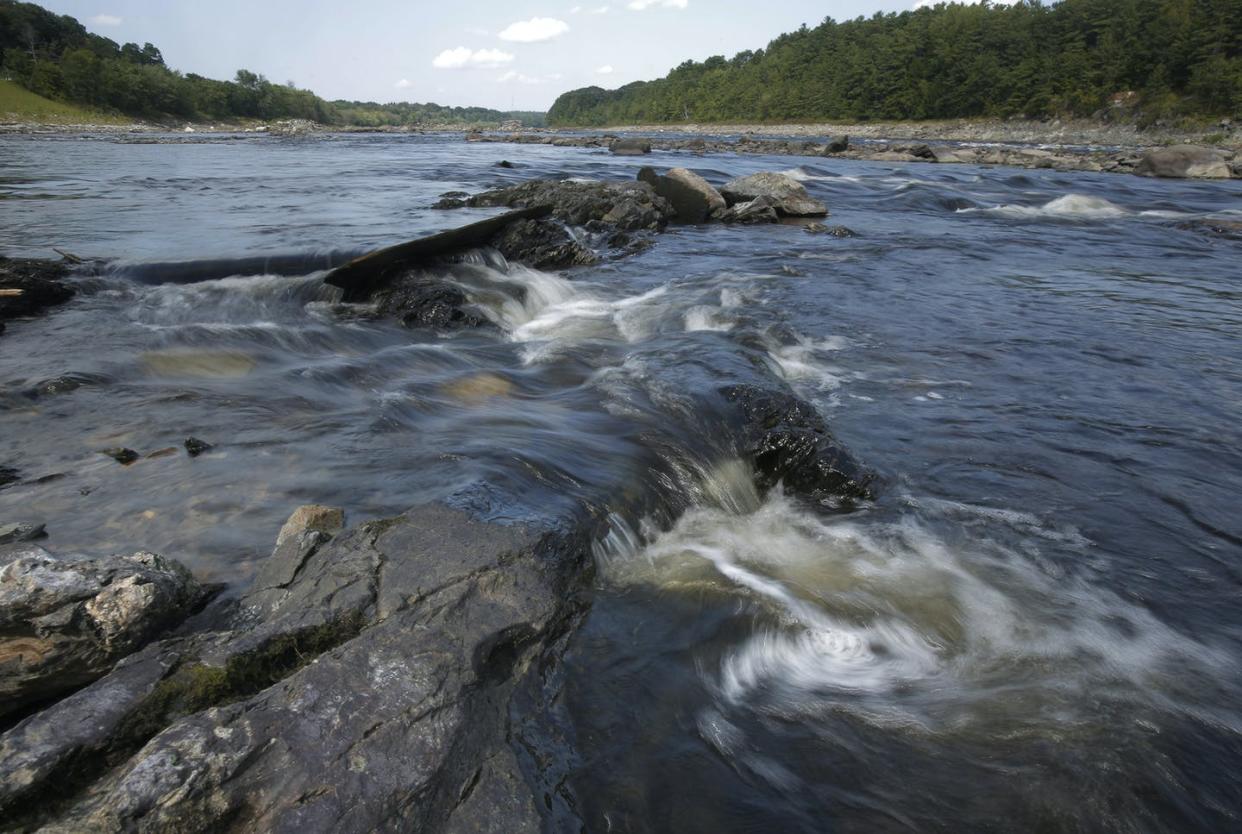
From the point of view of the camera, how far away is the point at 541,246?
38.5 feet

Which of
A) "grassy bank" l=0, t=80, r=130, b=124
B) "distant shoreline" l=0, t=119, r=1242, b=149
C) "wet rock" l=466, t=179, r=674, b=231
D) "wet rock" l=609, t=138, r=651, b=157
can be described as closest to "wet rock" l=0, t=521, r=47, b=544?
"wet rock" l=466, t=179, r=674, b=231

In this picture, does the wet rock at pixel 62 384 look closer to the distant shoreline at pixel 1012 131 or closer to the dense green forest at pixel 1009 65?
the distant shoreline at pixel 1012 131

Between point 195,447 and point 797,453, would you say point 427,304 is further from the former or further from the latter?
point 797,453

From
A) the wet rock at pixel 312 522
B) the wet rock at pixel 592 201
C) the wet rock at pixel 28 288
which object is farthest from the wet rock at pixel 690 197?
the wet rock at pixel 312 522

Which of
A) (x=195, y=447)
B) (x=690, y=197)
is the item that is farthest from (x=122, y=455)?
(x=690, y=197)

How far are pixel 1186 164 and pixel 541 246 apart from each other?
28.9 metres

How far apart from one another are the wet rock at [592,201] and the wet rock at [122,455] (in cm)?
1072

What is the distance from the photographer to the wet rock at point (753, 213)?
Result: 1634 cm

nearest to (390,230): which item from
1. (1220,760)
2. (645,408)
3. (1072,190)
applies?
(645,408)

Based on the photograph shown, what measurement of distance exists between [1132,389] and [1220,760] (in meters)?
4.92

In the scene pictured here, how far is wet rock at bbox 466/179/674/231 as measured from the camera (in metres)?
14.3

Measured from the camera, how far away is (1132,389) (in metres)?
6.59

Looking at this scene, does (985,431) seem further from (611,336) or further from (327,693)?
(327,693)

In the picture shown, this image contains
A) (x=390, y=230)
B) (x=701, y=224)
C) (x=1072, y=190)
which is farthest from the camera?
(x=1072, y=190)
